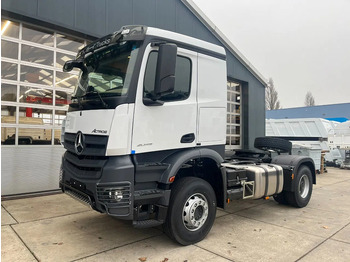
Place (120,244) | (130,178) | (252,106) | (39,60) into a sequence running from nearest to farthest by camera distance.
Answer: (130,178) < (120,244) < (39,60) < (252,106)

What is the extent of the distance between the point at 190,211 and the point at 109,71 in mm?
2253

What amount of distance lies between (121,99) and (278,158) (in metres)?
4.30

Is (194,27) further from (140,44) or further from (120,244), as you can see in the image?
(120,244)

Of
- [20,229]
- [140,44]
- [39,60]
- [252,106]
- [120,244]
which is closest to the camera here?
[140,44]

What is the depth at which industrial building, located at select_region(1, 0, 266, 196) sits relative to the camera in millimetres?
6348

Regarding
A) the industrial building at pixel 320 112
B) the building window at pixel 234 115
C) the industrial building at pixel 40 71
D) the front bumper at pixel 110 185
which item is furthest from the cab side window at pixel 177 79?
the industrial building at pixel 320 112

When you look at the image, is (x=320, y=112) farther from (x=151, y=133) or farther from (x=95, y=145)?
(x=95, y=145)

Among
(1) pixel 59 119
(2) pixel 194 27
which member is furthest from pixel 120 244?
(2) pixel 194 27

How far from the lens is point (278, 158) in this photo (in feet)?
20.5

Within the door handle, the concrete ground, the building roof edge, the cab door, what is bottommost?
the concrete ground

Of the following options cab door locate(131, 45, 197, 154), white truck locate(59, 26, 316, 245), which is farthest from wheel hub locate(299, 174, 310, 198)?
cab door locate(131, 45, 197, 154)

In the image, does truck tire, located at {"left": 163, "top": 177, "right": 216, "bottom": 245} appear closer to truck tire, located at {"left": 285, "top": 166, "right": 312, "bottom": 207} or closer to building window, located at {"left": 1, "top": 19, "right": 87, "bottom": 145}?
truck tire, located at {"left": 285, "top": 166, "right": 312, "bottom": 207}

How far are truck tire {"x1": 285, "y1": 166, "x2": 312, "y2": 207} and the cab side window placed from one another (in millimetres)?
3462

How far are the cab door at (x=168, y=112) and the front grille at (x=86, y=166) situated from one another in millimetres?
460
